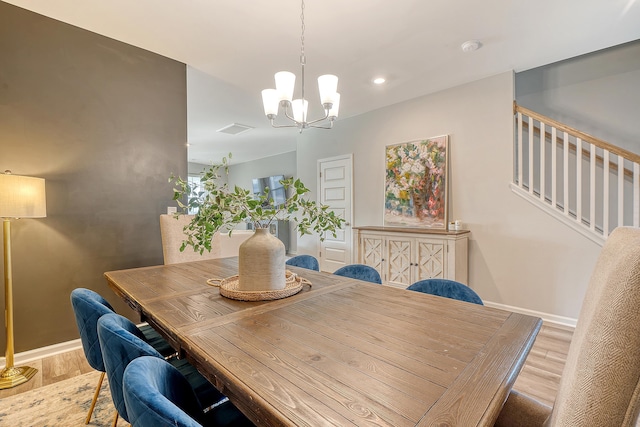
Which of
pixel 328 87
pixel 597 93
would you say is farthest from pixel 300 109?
pixel 597 93

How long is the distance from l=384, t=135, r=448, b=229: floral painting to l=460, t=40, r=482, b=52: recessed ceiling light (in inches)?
43.3

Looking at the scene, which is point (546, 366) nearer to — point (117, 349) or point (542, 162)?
point (542, 162)

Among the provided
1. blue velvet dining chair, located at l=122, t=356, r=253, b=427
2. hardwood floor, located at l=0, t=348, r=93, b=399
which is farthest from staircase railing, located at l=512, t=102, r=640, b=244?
hardwood floor, located at l=0, t=348, r=93, b=399

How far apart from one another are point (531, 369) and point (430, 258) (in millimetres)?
1401

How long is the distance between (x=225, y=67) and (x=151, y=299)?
8.68 ft

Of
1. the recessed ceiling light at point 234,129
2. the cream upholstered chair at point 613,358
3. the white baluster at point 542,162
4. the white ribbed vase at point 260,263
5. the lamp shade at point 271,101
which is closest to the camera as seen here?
the cream upholstered chair at point 613,358

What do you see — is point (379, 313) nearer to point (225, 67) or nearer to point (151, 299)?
point (151, 299)

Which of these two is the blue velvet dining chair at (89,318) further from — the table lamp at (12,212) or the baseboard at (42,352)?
the baseboard at (42,352)

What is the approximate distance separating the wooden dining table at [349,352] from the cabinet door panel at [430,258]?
1964 mm

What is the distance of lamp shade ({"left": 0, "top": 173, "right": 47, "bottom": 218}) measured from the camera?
1925mm

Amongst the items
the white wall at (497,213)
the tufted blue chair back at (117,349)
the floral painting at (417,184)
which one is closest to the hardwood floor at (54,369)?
the tufted blue chair back at (117,349)

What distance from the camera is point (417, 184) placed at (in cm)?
394

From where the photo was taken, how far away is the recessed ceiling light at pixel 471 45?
266 centimetres

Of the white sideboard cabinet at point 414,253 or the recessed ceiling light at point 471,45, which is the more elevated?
the recessed ceiling light at point 471,45
